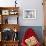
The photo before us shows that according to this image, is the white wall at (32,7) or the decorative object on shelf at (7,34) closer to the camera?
the decorative object on shelf at (7,34)

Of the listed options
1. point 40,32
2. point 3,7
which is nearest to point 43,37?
point 40,32

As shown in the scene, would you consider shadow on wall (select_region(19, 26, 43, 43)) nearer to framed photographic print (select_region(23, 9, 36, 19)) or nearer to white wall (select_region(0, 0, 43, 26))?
white wall (select_region(0, 0, 43, 26))

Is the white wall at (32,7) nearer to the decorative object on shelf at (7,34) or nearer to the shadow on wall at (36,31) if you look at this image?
the shadow on wall at (36,31)

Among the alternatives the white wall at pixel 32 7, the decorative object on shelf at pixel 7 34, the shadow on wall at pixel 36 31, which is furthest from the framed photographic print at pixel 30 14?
the decorative object on shelf at pixel 7 34

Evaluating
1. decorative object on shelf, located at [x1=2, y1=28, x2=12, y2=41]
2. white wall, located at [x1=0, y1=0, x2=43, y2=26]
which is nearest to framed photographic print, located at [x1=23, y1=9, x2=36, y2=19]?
white wall, located at [x1=0, y1=0, x2=43, y2=26]

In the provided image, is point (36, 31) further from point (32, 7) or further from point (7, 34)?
point (7, 34)

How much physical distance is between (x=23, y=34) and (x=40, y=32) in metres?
0.61

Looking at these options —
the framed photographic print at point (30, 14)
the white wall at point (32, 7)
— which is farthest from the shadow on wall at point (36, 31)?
the framed photographic print at point (30, 14)

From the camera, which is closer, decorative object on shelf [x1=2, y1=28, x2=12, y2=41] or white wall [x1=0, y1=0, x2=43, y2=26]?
decorative object on shelf [x1=2, y1=28, x2=12, y2=41]

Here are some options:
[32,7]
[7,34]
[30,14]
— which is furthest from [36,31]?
[7,34]

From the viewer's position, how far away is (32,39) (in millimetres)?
4859

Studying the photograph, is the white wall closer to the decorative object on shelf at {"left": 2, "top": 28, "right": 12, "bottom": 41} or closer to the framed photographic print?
the framed photographic print

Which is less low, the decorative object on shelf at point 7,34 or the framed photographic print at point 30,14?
the framed photographic print at point 30,14

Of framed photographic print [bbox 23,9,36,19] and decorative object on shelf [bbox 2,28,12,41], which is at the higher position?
framed photographic print [bbox 23,9,36,19]
